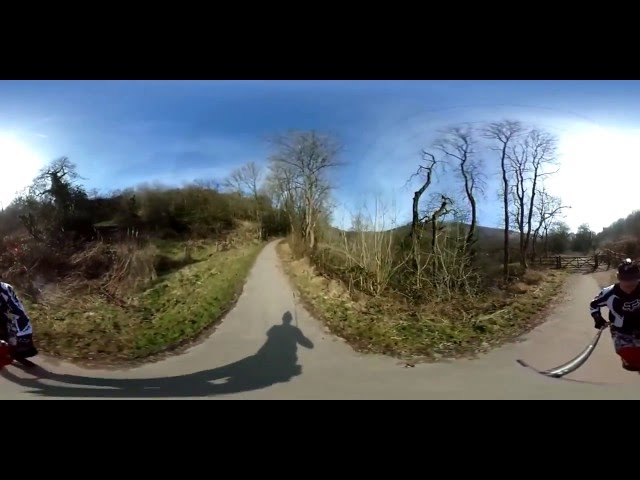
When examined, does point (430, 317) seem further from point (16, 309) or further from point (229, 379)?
point (16, 309)

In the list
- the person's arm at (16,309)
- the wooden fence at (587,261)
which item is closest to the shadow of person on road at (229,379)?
the person's arm at (16,309)

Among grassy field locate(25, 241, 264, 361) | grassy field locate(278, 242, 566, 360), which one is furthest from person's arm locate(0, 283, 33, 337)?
grassy field locate(278, 242, 566, 360)

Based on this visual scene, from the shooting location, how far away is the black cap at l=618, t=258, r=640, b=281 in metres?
2.99

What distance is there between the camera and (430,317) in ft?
10.2

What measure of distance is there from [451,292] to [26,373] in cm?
330

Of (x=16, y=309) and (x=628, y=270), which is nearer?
(x=628, y=270)

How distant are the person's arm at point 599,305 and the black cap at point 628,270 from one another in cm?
11

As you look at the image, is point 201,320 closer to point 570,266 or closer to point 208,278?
point 208,278

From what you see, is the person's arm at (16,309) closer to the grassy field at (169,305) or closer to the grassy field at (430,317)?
the grassy field at (169,305)

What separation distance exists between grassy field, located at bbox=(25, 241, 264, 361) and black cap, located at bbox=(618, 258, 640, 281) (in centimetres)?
263

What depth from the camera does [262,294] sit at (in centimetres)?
308

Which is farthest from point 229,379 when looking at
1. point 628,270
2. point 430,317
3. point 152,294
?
point 628,270

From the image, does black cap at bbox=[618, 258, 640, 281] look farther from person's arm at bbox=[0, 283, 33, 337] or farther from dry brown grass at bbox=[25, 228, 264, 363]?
person's arm at bbox=[0, 283, 33, 337]

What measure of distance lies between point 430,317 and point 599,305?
4.00 ft
